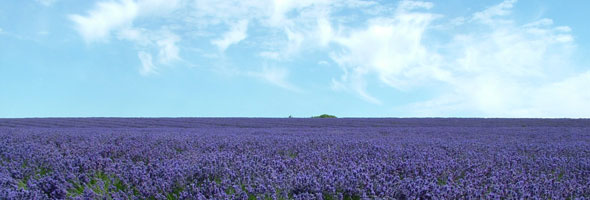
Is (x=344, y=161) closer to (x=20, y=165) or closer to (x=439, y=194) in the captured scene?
(x=439, y=194)

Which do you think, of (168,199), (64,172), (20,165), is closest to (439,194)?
(168,199)

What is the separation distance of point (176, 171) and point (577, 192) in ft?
8.01

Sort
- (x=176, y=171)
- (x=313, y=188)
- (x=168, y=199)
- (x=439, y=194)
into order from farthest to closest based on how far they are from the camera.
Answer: (x=176, y=171) < (x=168, y=199) < (x=313, y=188) < (x=439, y=194)

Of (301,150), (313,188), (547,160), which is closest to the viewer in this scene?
(313,188)

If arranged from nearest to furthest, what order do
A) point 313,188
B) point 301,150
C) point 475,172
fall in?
point 313,188 < point 475,172 < point 301,150

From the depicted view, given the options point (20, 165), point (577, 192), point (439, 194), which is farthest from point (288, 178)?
point (20, 165)

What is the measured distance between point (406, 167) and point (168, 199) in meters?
1.64

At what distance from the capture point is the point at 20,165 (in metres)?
3.59

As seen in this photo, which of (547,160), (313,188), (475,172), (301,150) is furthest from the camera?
(301,150)

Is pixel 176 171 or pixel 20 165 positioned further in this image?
pixel 20 165

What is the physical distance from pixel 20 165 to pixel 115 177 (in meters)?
1.11

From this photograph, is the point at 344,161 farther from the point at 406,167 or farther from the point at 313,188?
the point at 313,188

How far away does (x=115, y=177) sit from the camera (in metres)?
3.11

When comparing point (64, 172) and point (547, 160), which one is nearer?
point (64, 172)
